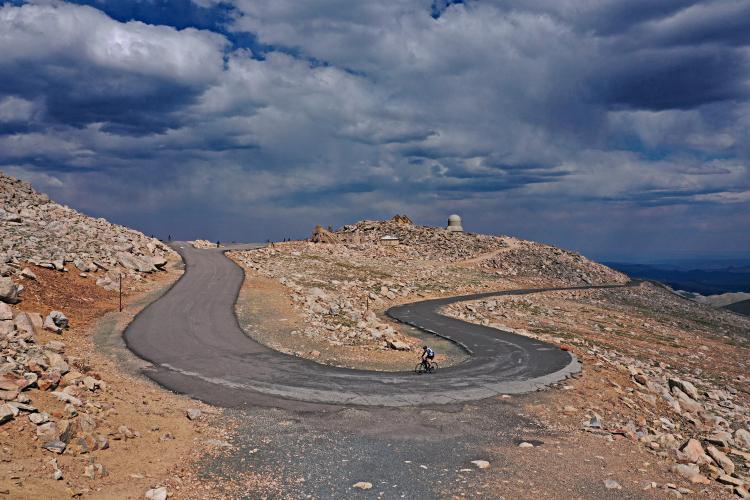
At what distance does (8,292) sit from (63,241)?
17824 millimetres

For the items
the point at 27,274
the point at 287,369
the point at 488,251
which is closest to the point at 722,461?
the point at 287,369

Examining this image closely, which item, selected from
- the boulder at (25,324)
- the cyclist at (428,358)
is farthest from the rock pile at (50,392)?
the cyclist at (428,358)

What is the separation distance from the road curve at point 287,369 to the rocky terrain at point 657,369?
2626mm

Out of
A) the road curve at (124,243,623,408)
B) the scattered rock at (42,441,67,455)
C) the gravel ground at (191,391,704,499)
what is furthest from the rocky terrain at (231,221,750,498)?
the scattered rock at (42,441,67,455)

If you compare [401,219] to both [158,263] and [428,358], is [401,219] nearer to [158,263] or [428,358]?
[158,263]

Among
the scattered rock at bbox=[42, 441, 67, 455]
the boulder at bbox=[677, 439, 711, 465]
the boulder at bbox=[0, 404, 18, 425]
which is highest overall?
the boulder at bbox=[0, 404, 18, 425]

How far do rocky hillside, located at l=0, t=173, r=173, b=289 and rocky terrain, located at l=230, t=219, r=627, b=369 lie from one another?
10.8 meters

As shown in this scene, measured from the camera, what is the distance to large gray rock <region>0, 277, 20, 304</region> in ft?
80.9

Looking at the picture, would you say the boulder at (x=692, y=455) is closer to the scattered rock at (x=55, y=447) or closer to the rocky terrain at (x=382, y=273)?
the rocky terrain at (x=382, y=273)

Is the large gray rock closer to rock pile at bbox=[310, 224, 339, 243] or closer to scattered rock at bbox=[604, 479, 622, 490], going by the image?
scattered rock at bbox=[604, 479, 622, 490]

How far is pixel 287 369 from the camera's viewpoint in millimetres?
20094

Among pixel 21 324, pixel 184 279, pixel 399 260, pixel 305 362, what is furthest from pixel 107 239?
pixel 399 260

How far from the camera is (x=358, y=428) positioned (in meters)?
14.4

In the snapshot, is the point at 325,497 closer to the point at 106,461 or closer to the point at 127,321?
the point at 106,461
